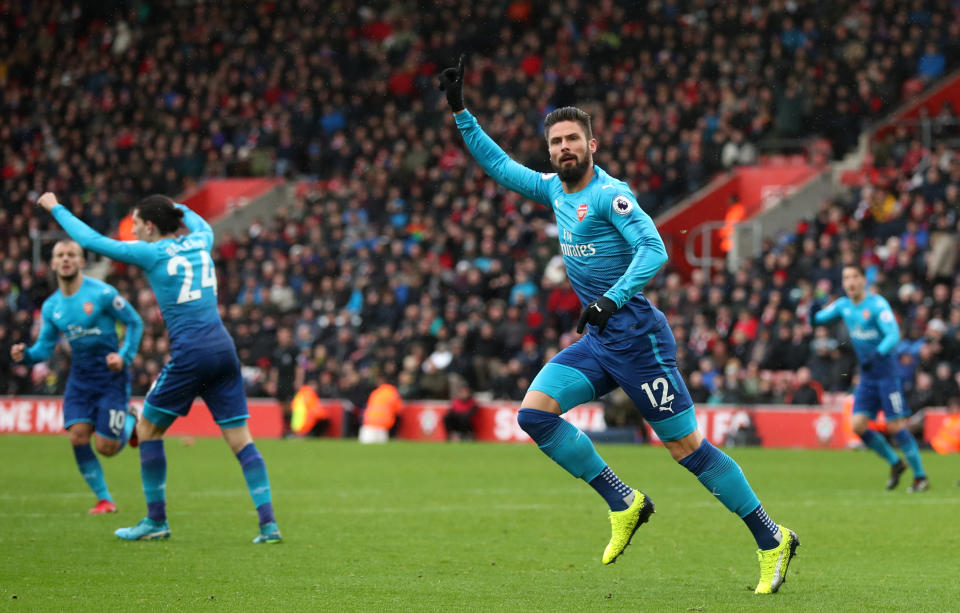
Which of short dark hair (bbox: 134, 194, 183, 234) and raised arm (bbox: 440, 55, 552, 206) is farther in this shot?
short dark hair (bbox: 134, 194, 183, 234)

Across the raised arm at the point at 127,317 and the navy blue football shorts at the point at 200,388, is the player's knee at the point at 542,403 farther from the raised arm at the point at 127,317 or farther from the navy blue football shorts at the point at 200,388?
the raised arm at the point at 127,317

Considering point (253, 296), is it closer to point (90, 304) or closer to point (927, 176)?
point (927, 176)

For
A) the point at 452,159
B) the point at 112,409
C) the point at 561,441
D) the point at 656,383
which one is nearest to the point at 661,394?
the point at 656,383

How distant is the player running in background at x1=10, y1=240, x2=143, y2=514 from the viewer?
12023 mm

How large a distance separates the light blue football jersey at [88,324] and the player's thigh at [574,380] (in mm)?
5302

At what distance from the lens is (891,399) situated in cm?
1530

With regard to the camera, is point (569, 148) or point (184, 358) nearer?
point (569, 148)

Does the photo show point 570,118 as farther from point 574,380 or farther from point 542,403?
point 542,403

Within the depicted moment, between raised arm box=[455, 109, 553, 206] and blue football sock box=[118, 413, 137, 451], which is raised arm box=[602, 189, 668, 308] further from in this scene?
blue football sock box=[118, 413, 137, 451]

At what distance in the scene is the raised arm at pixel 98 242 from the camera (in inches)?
368

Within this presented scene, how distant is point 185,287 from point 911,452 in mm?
8533

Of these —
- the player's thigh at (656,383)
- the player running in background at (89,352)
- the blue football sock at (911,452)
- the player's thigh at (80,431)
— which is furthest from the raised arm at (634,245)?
the blue football sock at (911,452)

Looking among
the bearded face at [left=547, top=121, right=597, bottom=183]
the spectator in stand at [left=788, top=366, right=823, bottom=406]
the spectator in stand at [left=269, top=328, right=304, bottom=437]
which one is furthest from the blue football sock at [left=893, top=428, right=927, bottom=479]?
the spectator in stand at [left=269, top=328, right=304, bottom=437]

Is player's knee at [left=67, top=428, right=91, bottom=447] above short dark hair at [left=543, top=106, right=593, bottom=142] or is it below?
below
